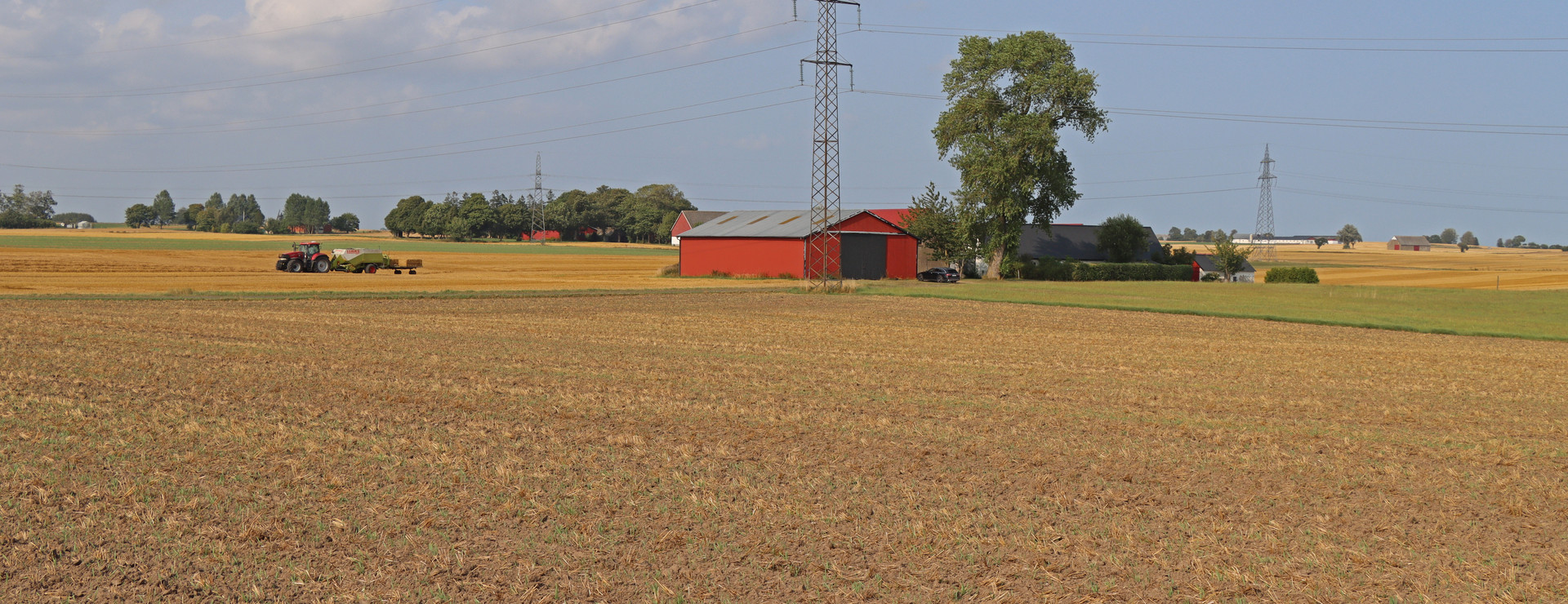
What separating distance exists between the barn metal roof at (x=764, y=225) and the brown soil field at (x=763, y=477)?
46.0 m


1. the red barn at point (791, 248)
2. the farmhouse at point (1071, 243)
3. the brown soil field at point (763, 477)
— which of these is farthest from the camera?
the farmhouse at point (1071, 243)

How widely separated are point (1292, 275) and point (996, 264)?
981 inches

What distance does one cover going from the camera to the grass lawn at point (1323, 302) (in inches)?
1431

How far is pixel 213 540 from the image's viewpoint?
27.1 ft

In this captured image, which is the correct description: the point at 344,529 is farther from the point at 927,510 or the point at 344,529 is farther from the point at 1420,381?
the point at 1420,381

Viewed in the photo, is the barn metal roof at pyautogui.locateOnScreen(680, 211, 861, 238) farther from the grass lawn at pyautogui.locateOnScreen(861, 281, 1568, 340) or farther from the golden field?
the grass lawn at pyautogui.locateOnScreen(861, 281, 1568, 340)

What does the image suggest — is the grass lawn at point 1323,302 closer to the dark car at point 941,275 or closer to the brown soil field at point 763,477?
the dark car at point 941,275

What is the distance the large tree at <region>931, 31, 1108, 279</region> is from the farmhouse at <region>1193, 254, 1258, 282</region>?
24791 mm

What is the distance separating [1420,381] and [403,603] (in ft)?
60.3

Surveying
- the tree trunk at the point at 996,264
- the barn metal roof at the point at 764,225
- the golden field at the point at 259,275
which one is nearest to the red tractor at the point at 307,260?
the golden field at the point at 259,275

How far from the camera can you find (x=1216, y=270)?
318 feet

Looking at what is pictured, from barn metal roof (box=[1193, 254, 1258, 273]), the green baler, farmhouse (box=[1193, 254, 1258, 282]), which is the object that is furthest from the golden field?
barn metal roof (box=[1193, 254, 1258, 273])

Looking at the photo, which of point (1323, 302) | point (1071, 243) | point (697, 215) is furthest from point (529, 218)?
point (1323, 302)

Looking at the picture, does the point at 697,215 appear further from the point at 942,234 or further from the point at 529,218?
the point at 942,234
